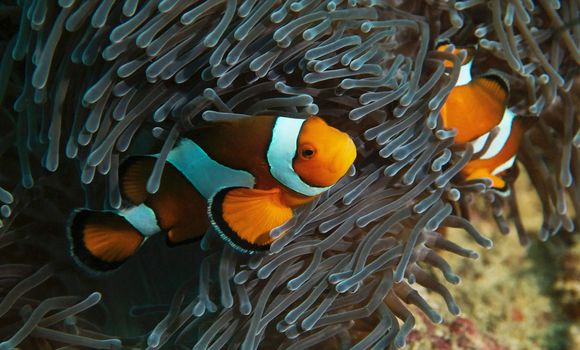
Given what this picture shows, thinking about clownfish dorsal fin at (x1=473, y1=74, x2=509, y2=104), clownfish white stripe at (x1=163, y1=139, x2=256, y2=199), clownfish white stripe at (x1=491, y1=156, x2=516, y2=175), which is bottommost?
clownfish white stripe at (x1=491, y1=156, x2=516, y2=175)

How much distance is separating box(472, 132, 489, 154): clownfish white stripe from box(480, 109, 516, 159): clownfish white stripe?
22 millimetres

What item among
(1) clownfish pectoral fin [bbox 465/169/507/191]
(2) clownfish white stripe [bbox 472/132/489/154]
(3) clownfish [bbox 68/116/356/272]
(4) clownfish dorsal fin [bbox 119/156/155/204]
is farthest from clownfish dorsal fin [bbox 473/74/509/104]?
(4) clownfish dorsal fin [bbox 119/156/155/204]

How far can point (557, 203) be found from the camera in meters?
1.91

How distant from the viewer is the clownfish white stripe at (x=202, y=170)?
4.67 ft

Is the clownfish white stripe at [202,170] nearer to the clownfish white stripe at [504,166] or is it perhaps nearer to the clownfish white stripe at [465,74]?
the clownfish white stripe at [465,74]

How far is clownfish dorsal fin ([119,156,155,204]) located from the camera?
1.46 m

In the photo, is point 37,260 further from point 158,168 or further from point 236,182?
point 236,182

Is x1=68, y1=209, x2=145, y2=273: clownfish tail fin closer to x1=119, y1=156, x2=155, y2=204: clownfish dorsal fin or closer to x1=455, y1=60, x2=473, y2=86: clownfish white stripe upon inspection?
x1=119, y1=156, x2=155, y2=204: clownfish dorsal fin

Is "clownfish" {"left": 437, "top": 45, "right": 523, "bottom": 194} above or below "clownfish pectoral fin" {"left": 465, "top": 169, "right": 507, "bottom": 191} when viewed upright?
above

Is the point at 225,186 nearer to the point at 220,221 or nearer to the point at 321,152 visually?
the point at 220,221

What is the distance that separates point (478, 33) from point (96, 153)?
1.17 metres

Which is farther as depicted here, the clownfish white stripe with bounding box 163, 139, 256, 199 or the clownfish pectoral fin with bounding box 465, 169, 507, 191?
the clownfish pectoral fin with bounding box 465, 169, 507, 191

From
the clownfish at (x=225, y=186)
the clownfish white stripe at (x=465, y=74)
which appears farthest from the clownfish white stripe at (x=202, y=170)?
the clownfish white stripe at (x=465, y=74)

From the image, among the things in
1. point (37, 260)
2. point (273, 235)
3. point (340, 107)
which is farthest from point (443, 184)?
point (37, 260)
